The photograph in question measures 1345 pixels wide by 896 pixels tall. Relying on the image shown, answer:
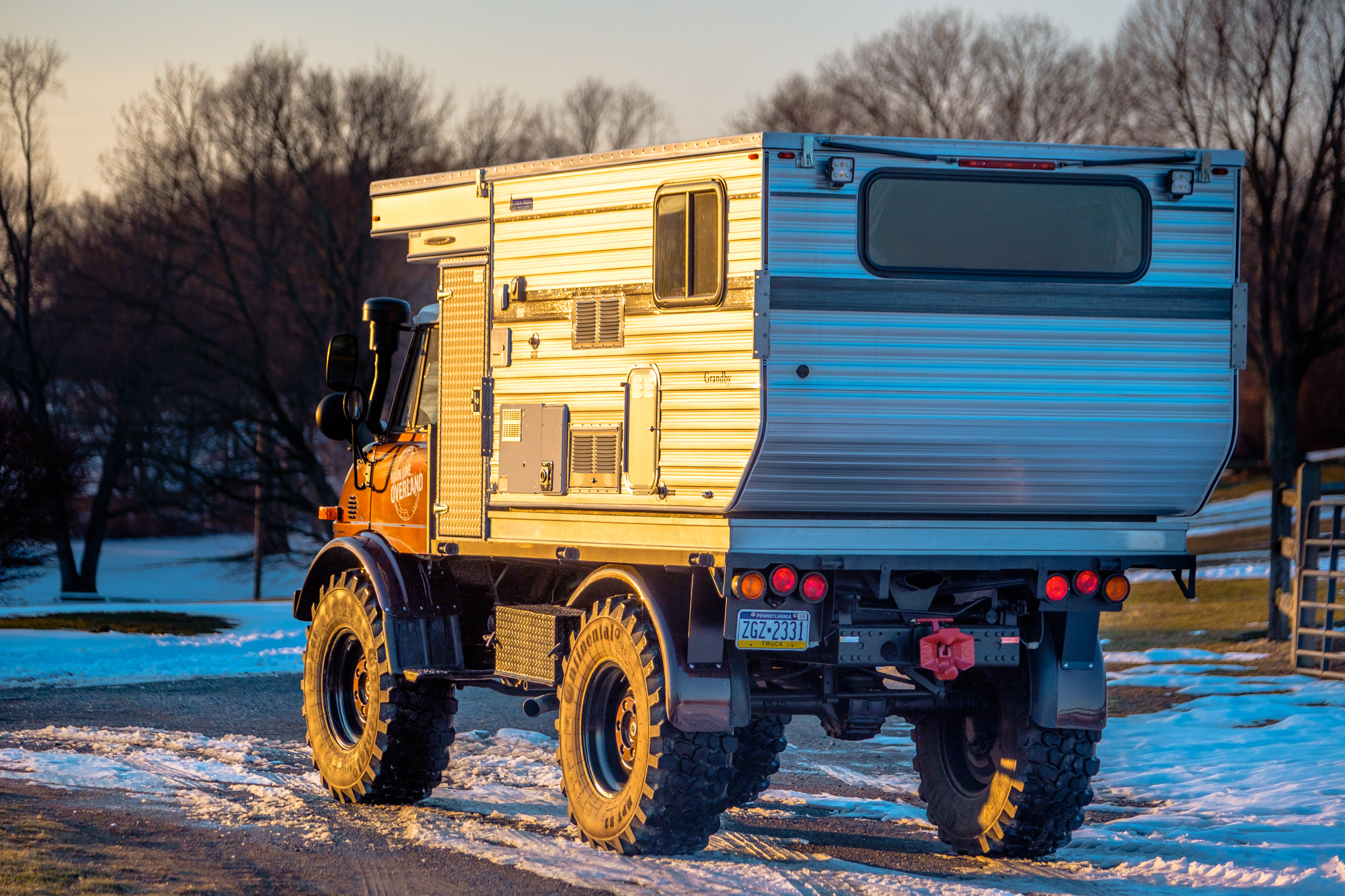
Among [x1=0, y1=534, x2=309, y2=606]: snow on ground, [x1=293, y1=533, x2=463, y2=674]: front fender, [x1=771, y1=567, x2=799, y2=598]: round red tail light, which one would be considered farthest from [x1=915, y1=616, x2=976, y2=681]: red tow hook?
[x1=0, y1=534, x2=309, y2=606]: snow on ground

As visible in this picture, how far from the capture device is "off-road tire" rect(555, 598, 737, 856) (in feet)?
25.0

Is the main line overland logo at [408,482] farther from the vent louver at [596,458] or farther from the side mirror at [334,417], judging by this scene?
the vent louver at [596,458]

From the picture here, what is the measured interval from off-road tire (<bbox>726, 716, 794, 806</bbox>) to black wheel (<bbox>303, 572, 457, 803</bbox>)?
1.80 meters

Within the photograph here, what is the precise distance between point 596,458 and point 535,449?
0.57 meters

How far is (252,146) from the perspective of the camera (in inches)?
1491

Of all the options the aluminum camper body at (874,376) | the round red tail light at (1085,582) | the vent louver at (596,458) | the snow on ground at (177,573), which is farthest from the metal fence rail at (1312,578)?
the snow on ground at (177,573)

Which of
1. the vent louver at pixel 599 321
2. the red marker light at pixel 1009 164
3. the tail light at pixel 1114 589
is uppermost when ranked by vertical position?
the red marker light at pixel 1009 164

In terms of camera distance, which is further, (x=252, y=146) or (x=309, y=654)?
(x=252, y=146)

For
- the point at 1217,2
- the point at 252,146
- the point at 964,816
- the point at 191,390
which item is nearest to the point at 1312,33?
the point at 1217,2

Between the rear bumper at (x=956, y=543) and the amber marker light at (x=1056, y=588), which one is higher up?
the rear bumper at (x=956, y=543)

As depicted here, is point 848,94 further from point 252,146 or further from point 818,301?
point 818,301

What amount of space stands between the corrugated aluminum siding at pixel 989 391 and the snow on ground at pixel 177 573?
112ft

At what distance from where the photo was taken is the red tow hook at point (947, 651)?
7648 millimetres

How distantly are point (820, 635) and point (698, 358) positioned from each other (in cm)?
147
